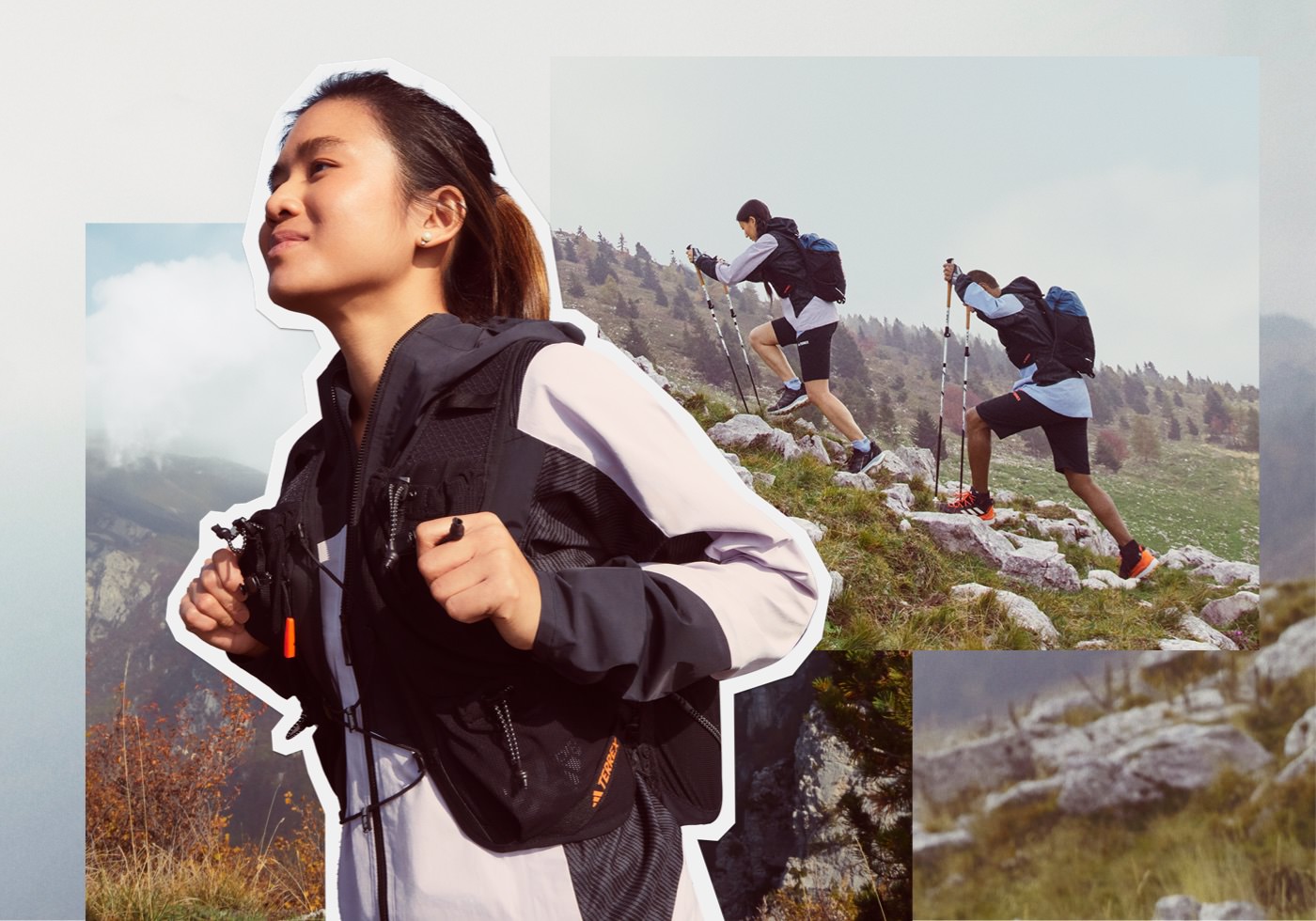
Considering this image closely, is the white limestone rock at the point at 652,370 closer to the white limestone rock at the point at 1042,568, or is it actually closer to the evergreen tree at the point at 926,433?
the evergreen tree at the point at 926,433

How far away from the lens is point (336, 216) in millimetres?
996

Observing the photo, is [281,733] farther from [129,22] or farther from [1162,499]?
[1162,499]

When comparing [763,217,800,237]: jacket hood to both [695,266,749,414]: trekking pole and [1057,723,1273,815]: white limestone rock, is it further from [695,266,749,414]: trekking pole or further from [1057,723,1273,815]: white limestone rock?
[1057,723,1273,815]: white limestone rock

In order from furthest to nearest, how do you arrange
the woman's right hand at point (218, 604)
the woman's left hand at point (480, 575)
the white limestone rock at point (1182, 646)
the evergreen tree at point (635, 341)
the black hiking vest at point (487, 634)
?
the evergreen tree at point (635, 341) < the white limestone rock at point (1182, 646) < the woman's right hand at point (218, 604) < the black hiking vest at point (487, 634) < the woman's left hand at point (480, 575)

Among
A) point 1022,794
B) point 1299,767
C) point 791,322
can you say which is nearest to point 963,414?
point 791,322

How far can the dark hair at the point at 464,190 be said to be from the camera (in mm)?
1067

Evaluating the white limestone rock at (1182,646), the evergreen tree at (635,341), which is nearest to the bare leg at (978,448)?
A: the white limestone rock at (1182,646)

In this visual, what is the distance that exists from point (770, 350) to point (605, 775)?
111 inches

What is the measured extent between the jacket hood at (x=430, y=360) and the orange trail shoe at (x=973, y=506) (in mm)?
2795

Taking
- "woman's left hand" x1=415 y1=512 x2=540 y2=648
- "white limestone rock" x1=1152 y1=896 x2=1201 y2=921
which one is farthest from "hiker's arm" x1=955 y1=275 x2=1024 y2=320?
"woman's left hand" x1=415 y1=512 x2=540 y2=648

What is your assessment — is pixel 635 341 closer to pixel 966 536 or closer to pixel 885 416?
pixel 885 416

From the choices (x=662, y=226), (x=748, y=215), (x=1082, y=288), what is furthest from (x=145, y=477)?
(x=1082, y=288)

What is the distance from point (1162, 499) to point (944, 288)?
0.96m

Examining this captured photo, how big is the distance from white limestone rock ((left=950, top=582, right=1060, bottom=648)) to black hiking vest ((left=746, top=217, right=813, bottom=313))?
98cm
